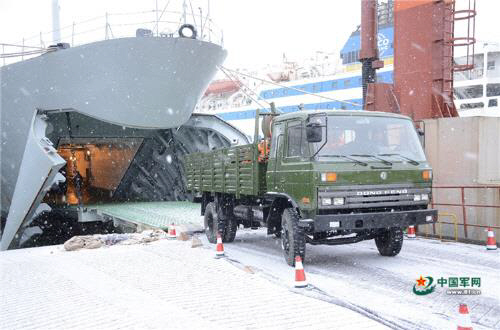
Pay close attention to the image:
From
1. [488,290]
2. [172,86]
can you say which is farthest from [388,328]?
[172,86]

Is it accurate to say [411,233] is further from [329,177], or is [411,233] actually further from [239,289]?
[239,289]

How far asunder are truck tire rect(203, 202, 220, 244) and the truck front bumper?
399 centimetres

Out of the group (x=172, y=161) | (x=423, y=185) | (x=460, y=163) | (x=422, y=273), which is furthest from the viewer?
(x=172, y=161)

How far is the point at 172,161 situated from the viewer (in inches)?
870

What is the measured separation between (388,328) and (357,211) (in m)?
3.11

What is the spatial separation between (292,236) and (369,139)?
201 cm

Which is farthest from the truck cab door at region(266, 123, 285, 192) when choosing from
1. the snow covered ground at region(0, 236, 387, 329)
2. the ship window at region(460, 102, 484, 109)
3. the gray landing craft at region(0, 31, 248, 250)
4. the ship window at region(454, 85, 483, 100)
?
the ship window at region(454, 85, 483, 100)

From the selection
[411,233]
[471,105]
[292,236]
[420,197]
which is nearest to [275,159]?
[292,236]

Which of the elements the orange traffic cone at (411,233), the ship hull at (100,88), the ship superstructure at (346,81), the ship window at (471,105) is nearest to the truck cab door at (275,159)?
the orange traffic cone at (411,233)

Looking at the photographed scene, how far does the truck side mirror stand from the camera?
7.52 m

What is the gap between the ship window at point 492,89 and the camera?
34.6m

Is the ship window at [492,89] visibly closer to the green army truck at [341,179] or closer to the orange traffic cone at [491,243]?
the orange traffic cone at [491,243]

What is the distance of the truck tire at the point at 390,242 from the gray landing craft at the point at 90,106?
32.5 ft

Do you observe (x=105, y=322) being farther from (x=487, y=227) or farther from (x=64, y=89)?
(x=64, y=89)
